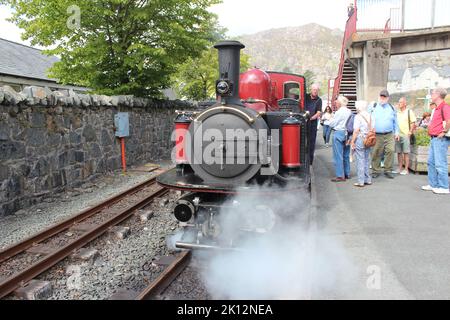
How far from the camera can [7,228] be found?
17.8ft

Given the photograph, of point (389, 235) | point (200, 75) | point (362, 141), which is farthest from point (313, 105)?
point (200, 75)

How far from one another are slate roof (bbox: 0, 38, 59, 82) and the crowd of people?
14.3 m

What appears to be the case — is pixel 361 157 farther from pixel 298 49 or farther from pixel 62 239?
pixel 298 49

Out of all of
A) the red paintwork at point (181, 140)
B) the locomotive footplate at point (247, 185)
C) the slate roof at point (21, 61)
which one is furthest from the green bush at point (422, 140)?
the slate roof at point (21, 61)

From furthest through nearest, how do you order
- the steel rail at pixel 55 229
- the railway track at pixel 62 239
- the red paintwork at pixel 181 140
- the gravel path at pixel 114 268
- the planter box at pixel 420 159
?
the planter box at pixel 420 159
the red paintwork at pixel 181 140
the steel rail at pixel 55 229
the railway track at pixel 62 239
the gravel path at pixel 114 268

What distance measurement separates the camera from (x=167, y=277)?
12.2ft

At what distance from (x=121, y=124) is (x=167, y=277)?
22.7ft

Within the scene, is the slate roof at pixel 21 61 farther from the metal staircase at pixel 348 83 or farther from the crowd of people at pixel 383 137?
the crowd of people at pixel 383 137

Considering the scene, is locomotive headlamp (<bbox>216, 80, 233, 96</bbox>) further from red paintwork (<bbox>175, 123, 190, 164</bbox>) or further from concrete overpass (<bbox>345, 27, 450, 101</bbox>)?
concrete overpass (<bbox>345, 27, 450, 101</bbox>)

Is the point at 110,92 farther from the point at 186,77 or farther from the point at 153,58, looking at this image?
the point at 186,77

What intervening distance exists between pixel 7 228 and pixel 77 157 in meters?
2.96

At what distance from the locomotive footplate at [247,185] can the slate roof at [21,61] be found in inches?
562

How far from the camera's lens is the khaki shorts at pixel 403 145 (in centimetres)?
797

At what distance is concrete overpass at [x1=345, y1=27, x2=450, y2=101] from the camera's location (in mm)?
12016
